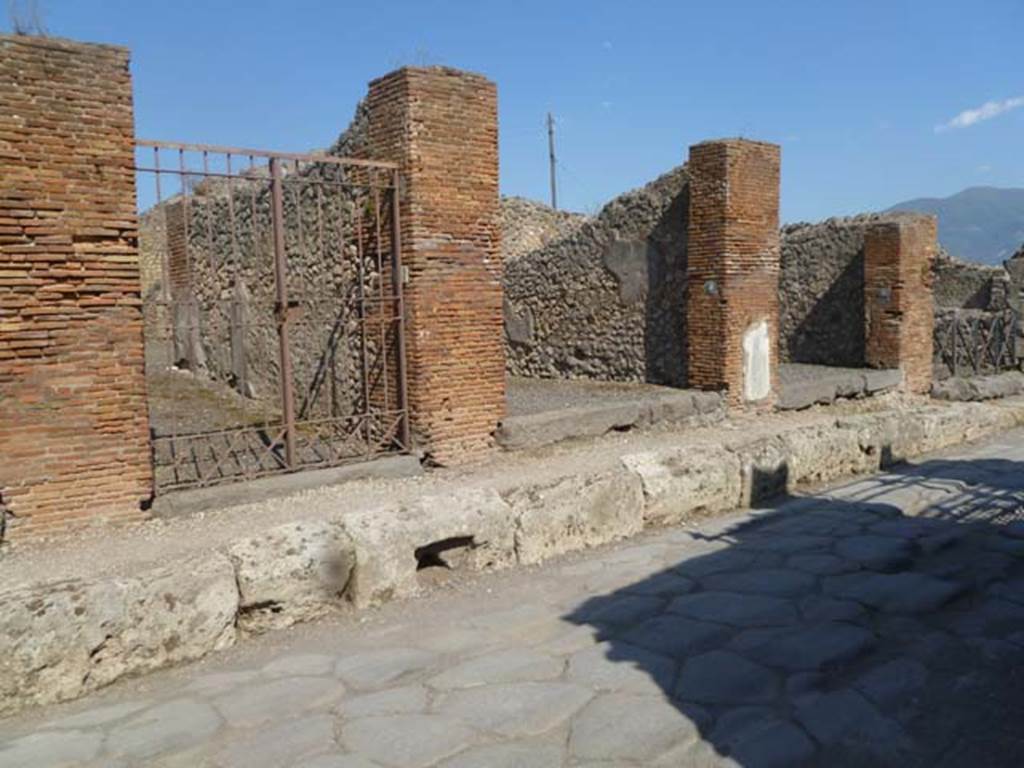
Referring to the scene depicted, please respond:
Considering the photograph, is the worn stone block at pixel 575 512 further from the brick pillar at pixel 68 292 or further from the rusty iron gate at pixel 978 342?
the rusty iron gate at pixel 978 342

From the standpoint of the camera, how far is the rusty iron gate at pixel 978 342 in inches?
567

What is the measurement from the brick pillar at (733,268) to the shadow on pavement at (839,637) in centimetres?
377

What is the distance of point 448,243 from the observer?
23.9 ft

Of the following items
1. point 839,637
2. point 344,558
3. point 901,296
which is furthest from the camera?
point 901,296

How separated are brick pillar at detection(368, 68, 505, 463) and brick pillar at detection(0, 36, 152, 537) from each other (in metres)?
2.30

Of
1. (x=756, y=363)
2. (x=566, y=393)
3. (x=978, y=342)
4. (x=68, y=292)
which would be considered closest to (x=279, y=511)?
(x=68, y=292)

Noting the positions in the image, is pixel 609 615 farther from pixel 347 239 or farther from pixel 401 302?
pixel 347 239

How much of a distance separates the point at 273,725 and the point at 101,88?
3.99m

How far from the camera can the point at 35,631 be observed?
3586 millimetres

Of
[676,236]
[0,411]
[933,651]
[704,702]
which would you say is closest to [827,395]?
[676,236]

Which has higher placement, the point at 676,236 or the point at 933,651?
the point at 676,236

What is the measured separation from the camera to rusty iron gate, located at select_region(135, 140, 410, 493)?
6504 mm

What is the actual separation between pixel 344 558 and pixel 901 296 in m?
10.4

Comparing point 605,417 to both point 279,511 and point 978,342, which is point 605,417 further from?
point 978,342
